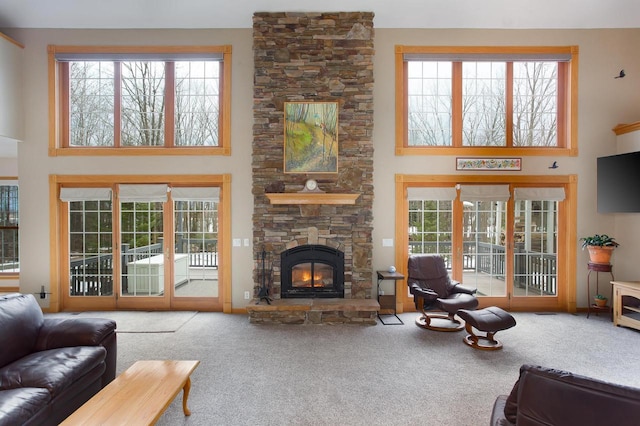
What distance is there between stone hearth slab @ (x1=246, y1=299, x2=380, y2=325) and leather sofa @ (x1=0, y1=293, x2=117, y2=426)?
82.6 inches

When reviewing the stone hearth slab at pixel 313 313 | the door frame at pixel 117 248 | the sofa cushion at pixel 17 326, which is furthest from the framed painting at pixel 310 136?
the sofa cushion at pixel 17 326

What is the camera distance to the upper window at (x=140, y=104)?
17.9ft

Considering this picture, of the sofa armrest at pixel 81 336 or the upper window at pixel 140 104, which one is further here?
the upper window at pixel 140 104

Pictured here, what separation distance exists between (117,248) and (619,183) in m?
8.01

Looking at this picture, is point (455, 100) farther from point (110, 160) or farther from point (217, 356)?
point (110, 160)

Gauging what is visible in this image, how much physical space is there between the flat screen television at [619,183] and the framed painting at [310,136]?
417cm

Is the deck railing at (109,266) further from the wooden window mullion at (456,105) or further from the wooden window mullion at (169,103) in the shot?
the wooden window mullion at (456,105)

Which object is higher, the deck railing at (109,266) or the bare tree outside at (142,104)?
the bare tree outside at (142,104)

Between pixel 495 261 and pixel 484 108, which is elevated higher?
pixel 484 108

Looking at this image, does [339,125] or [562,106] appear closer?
[339,125]

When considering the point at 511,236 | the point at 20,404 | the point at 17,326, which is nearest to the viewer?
the point at 20,404

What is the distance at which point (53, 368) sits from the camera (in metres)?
2.34

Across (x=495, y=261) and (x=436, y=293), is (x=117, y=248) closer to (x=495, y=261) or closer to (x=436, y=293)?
(x=436, y=293)

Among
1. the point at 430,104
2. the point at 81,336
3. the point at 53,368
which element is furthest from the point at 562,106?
the point at 53,368
